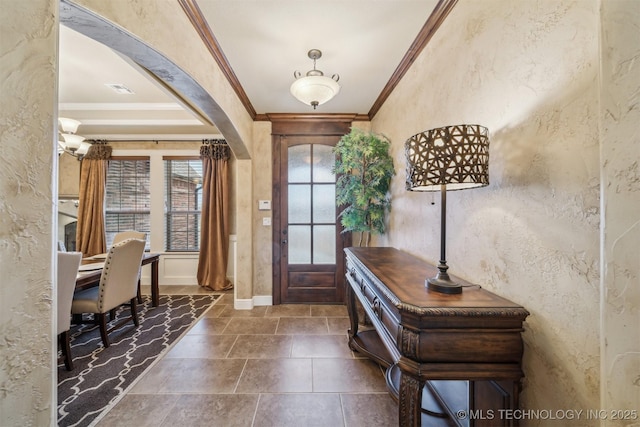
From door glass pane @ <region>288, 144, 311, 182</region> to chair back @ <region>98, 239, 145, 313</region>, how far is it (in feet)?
6.56

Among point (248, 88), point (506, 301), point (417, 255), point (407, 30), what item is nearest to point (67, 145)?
point (248, 88)

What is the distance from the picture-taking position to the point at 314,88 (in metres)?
1.95

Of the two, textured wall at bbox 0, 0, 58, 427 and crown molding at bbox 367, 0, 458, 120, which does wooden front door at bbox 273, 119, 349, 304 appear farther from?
textured wall at bbox 0, 0, 58, 427

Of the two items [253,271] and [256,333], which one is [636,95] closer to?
[256,333]

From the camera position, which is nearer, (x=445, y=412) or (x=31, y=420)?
(x=31, y=420)

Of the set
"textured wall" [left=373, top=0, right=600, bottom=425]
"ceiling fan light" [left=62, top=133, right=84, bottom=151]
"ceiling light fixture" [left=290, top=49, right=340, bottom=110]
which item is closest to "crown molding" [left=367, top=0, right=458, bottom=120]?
"textured wall" [left=373, top=0, right=600, bottom=425]

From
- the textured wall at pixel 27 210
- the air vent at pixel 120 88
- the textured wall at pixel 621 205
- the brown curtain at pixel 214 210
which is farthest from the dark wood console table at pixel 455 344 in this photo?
the air vent at pixel 120 88

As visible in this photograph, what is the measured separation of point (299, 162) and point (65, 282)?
2654 mm

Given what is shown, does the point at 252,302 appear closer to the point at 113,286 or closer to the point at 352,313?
the point at 113,286

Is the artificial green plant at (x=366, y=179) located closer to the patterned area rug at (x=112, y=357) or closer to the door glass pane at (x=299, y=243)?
the door glass pane at (x=299, y=243)

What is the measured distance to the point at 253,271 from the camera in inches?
135

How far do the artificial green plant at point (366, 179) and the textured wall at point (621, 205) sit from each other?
181 centimetres

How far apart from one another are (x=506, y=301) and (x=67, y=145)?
475cm

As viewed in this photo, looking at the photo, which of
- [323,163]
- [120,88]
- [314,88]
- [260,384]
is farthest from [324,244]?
[120,88]
